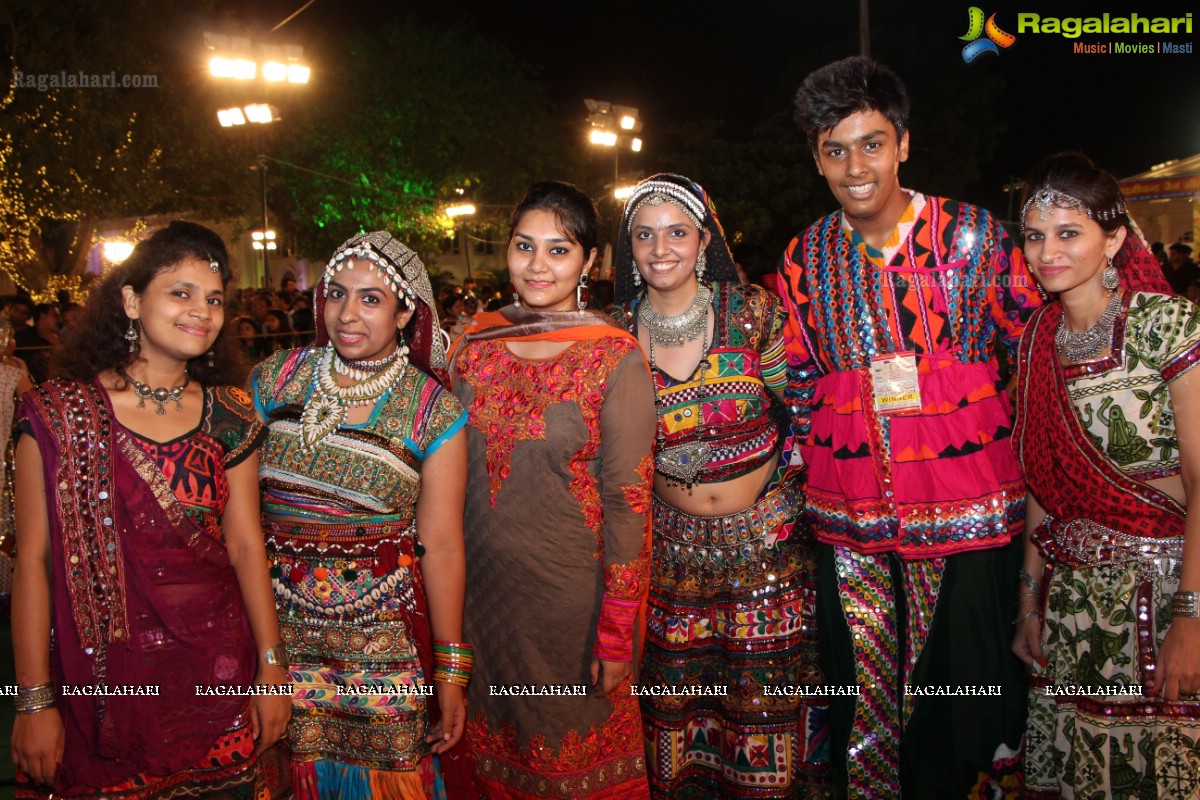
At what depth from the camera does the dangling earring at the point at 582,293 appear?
9.53 feet

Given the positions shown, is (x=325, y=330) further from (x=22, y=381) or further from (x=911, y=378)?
(x=22, y=381)

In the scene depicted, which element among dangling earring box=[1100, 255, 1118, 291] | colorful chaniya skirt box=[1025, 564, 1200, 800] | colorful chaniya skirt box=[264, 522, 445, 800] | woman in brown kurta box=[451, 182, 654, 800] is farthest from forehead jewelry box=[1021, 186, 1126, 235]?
colorful chaniya skirt box=[264, 522, 445, 800]

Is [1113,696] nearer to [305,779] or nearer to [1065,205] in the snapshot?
[1065,205]

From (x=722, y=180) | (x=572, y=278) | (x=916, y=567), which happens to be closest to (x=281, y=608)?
(x=572, y=278)

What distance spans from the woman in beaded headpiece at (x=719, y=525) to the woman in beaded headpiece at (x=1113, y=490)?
2.66 ft

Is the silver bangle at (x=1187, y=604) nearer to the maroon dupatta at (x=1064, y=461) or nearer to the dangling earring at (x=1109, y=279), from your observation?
the maroon dupatta at (x=1064, y=461)

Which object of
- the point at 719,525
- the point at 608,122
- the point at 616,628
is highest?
the point at 608,122

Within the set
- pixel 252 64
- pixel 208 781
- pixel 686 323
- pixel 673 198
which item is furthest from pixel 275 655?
pixel 252 64

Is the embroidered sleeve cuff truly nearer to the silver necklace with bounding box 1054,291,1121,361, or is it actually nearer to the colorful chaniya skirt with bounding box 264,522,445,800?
the colorful chaniya skirt with bounding box 264,522,445,800

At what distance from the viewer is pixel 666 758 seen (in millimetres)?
3111

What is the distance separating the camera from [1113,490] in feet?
8.34

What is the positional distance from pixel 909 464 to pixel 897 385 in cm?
25

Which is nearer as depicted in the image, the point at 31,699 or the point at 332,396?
the point at 31,699

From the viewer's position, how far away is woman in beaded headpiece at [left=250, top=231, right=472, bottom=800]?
2453 mm
